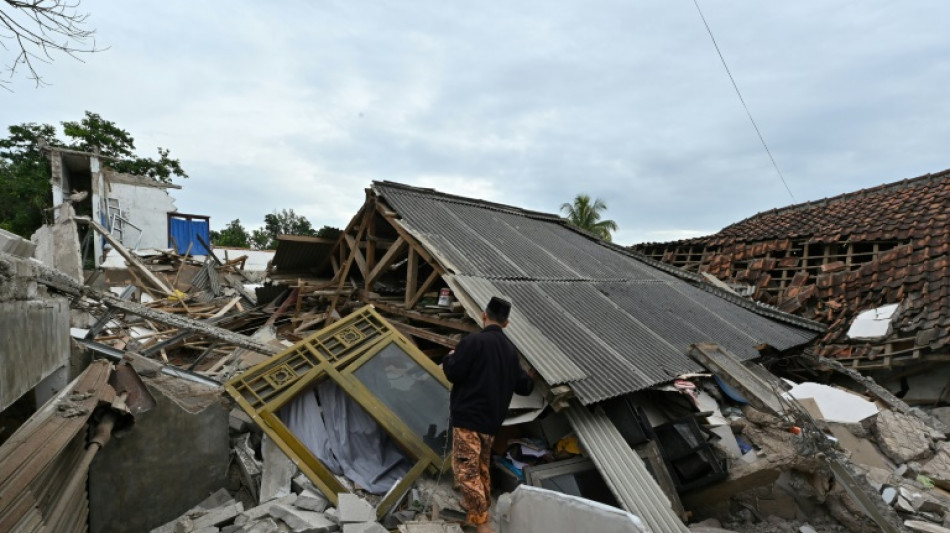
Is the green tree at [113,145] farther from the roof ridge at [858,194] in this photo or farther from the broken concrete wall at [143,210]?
the roof ridge at [858,194]

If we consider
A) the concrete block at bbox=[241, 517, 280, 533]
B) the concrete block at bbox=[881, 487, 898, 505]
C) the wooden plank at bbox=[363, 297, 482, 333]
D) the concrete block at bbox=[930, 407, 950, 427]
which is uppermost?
the wooden plank at bbox=[363, 297, 482, 333]

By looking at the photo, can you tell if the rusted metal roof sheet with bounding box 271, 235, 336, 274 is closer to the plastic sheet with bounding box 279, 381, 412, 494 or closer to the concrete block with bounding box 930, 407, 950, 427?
the plastic sheet with bounding box 279, 381, 412, 494

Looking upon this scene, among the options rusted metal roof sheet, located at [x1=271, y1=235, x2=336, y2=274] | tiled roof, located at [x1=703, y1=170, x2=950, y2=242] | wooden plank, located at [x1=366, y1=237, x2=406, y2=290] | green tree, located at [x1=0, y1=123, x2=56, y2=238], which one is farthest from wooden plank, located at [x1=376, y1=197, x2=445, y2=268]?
green tree, located at [x1=0, y1=123, x2=56, y2=238]

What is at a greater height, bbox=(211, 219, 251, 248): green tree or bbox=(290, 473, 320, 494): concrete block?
bbox=(211, 219, 251, 248): green tree

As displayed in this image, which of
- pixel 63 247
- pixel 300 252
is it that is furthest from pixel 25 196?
pixel 300 252

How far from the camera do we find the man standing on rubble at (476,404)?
366 centimetres

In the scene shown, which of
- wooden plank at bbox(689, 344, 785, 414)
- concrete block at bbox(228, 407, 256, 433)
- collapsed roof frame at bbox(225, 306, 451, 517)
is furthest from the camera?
wooden plank at bbox(689, 344, 785, 414)

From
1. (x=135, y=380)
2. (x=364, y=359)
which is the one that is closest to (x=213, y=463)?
(x=135, y=380)

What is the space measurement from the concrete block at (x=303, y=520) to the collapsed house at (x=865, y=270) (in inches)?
426

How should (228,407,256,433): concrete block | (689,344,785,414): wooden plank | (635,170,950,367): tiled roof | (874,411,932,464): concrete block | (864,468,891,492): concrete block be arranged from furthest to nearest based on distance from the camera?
1. (635,170,950,367): tiled roof
2. (874,411,932,464): concrete block
3. (864,468,891,492): concrete block
4. (689,344,785,414): wooden plank
5. (228,407,256,433): concrete block

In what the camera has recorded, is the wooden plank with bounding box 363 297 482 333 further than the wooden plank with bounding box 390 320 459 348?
No

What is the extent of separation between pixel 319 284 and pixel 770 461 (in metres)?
7.19

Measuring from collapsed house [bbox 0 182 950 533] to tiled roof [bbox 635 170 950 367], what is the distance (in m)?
2.92

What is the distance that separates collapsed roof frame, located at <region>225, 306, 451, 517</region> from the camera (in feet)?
13.4
